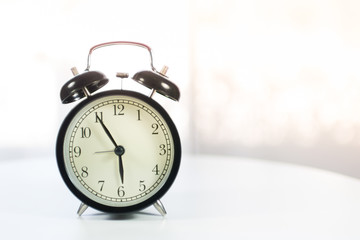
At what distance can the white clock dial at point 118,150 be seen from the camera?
118cm

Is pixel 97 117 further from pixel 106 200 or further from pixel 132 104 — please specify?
pixel 106 200

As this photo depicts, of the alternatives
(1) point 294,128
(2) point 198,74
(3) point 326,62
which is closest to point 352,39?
(3) point 326,62

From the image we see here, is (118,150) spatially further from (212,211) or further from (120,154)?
(212,211)

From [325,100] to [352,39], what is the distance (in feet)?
0.92

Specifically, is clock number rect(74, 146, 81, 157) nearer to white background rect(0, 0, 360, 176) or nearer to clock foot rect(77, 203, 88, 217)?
clock foot rect(77, 203, 88, 217)

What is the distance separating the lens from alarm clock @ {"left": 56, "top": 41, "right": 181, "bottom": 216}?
1179mm

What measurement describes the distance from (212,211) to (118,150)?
0.84 feet

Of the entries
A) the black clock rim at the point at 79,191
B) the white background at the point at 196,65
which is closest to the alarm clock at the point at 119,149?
the black clock rim at the point at 79,191

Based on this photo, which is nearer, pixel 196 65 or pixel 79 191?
pixel 79 191

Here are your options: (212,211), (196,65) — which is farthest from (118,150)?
(196,65)

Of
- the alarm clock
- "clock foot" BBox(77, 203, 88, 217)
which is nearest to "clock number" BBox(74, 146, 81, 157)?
the alarm clock

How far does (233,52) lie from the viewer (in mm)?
2537

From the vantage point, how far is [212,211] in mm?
1234

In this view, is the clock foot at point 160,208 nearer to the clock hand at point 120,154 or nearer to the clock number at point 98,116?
the clock hand at point 120,154
